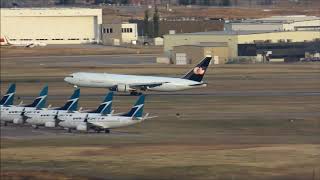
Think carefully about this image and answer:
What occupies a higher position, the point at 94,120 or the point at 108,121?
the point at 94,120

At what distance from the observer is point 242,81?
119m

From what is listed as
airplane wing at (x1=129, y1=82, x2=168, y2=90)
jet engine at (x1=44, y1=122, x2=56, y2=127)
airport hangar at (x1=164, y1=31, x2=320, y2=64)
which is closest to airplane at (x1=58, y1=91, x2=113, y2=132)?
jet engine at (x1=44, y1=122, x2=56, y2=127)

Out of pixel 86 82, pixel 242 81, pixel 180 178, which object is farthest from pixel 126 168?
pixel 242 81

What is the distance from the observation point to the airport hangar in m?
156

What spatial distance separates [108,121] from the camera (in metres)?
67.3

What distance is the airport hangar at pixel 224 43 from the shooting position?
156 meters

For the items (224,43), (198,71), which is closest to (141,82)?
(198,71)

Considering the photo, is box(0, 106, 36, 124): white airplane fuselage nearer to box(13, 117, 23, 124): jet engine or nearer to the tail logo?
box(13, 117, 23, 124): jet engine

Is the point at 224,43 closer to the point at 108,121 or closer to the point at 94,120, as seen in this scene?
the point at 108,121

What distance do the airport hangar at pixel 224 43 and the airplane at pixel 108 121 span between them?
86601 mm

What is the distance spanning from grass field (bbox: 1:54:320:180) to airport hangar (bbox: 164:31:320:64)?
49.5 meters

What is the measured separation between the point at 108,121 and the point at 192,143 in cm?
637

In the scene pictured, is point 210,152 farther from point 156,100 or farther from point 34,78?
point 34,78

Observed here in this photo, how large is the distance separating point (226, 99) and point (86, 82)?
16.6m
